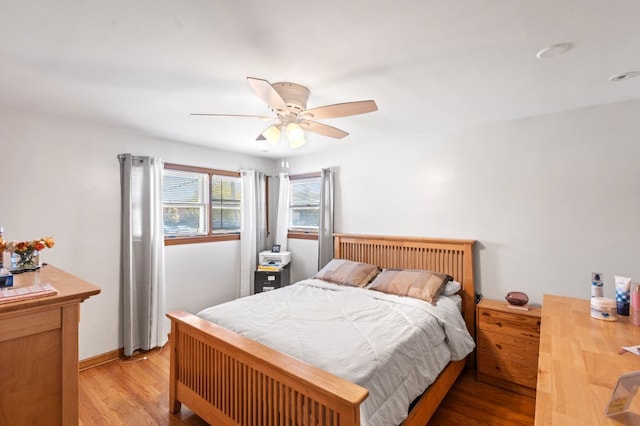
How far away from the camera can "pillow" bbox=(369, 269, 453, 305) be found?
2.80 metres

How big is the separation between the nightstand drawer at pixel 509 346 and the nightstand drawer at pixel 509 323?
4cm

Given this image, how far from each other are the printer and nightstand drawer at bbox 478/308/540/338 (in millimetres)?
2559

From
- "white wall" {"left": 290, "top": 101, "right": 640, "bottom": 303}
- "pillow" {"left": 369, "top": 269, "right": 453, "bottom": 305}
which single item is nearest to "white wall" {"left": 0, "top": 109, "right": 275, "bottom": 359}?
"pillow" {"left": 369, "top": 269, "right": 453, "bottom": 305}

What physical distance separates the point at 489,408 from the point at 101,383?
3.31 meters

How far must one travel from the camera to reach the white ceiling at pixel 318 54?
135 cm

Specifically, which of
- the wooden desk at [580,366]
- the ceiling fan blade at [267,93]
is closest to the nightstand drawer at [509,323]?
the wooden desk at [580,366]

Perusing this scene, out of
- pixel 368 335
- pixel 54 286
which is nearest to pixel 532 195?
pixel 368 335

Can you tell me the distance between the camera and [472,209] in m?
3.10

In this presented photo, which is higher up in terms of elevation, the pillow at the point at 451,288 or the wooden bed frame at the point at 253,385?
the pillow at the point at 451,288

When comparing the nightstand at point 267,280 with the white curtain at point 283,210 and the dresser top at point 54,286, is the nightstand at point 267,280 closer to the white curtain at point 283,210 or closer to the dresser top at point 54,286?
the white curtain at point 283,210

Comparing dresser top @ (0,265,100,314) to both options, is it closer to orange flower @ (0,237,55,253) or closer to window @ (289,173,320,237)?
orange flower @ (0,237,55,253)

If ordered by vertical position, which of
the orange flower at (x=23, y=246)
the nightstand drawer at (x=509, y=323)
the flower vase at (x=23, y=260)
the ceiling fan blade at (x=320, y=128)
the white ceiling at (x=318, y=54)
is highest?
the white ceiling at (x=318, y=54)

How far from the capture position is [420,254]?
3361mm

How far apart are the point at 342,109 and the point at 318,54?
0.37m
